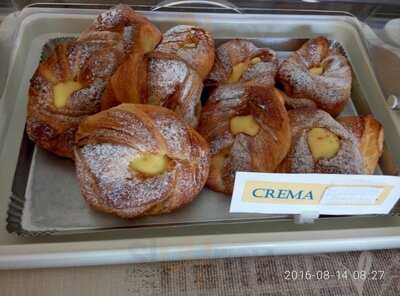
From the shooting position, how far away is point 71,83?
3.12 ft

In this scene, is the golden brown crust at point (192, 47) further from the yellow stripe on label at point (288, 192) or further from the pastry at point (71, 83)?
the yellow stripe on label at point (288, 192)

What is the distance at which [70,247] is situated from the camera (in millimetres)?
779

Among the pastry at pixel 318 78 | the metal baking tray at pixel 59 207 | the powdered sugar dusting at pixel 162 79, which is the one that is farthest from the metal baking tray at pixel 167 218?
the powdered sugar dusting at pixel 162 79

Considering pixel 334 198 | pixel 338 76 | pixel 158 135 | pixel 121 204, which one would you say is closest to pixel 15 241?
pixel 121 204

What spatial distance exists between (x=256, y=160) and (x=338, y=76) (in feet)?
1.14

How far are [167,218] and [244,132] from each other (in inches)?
9.0

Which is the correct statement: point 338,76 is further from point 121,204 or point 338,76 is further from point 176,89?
point 121,204

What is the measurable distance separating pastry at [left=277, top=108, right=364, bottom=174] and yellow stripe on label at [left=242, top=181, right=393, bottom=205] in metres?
0.09

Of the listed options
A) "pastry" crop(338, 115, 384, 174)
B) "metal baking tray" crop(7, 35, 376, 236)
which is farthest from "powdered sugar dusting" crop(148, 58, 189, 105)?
"pastry" crop(338, 115, 384, 174)

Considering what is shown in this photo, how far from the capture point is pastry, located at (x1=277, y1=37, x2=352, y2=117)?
3.31 ft

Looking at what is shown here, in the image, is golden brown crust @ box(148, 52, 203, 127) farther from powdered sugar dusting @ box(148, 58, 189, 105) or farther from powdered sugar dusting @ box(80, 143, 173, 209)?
powdered sugar dusting @ box(80, 143, 173, 209)

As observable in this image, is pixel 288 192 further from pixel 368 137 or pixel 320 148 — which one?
pixel 368 137

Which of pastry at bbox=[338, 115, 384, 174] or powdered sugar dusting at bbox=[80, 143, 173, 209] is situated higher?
powdered sugar dusting at bbox=[80, 143, 173, 209]

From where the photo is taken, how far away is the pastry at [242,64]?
3.42 feet
